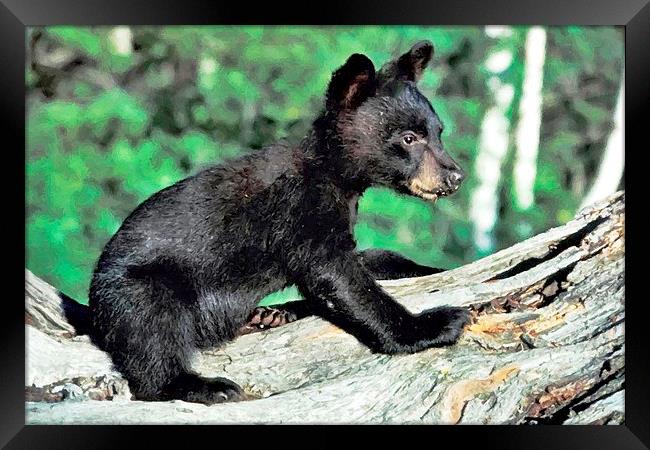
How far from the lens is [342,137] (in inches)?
199

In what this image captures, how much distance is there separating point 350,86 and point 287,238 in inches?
37.1

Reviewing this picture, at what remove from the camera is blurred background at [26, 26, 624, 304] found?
16.9 feet

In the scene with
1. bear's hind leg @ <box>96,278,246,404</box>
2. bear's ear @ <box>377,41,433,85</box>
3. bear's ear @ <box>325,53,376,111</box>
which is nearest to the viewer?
bear's hind leg @ <box>96,278,246,404</box>

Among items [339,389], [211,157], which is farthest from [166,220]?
[339,389]

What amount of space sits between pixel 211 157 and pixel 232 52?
0.63m

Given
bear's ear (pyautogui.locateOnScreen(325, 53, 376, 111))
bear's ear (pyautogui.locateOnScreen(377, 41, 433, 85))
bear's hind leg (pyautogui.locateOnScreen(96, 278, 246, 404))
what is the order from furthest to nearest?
bear's ear (pyautogui.locateOnScreen(377, 41, 433, 85)) → bear's ear (pyautogui.locateOnScreen(325, 53, 376, 111)) → bear's hind leg (pyautogui.locateOnScreen(96, 278, 246, 404))

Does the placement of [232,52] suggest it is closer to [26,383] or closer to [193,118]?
[193,118]

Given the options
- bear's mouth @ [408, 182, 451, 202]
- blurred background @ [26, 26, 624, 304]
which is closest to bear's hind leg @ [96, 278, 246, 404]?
blurred background @ [26, 26, 624, 304]

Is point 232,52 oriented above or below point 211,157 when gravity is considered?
above

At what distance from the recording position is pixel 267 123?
16.9 feet

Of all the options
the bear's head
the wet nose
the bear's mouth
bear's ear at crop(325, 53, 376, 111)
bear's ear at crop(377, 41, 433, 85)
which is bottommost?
the bear's mouth

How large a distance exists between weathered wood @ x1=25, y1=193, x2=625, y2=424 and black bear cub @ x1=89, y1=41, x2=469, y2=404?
13 cm

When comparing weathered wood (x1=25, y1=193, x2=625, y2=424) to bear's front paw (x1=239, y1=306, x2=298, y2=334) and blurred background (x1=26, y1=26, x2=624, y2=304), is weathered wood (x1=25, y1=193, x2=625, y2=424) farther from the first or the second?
blurred background (x1=26, y1=26, x2=624, y2=304)
